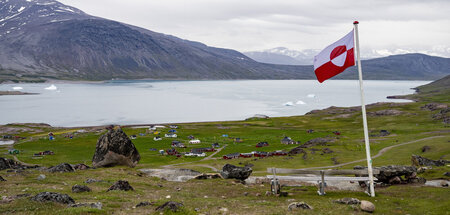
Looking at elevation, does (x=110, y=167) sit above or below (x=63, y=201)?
below

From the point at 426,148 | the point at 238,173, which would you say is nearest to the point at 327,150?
the point at 426,148

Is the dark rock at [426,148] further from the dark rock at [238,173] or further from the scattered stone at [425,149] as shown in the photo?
the dark rock at [238,173]

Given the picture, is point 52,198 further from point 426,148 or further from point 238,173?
point 426,148

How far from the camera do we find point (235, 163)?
6056 cm

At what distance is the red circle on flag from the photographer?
2127 centimetres

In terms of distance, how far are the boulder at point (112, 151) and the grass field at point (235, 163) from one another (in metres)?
2.28

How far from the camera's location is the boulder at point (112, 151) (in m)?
43.5

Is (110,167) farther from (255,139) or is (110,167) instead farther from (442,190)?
(255,139)

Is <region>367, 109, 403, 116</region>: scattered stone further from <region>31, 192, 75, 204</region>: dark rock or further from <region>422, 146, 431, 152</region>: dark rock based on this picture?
<region>31, 192, 75, 204</region>: dark rock

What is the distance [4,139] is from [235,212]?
4563 inches

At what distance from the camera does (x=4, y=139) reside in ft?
357

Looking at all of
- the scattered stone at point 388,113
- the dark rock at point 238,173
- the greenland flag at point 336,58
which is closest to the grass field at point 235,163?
the dark rock at point 238,173

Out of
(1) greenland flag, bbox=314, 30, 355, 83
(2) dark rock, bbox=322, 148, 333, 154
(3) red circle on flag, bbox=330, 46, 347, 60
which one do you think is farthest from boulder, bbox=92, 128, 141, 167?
(2) dark rock, bbox=322, 148, 333, 154

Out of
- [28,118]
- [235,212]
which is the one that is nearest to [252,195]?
[235,212]
